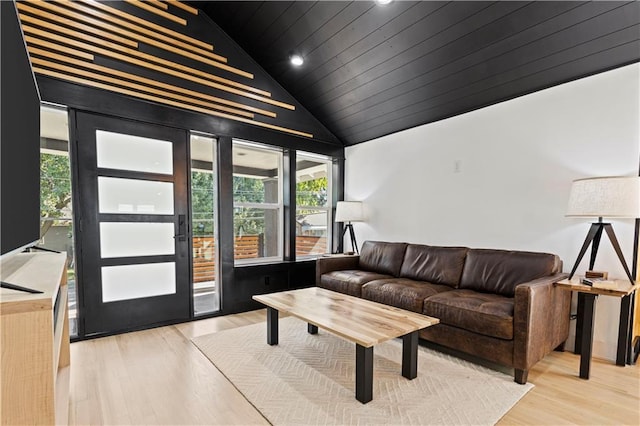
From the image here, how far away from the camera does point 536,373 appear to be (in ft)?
7.16

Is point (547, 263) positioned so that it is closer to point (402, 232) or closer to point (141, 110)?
point (402, 232)

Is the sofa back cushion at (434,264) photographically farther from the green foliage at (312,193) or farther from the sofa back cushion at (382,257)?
the green foliage at (312,193)

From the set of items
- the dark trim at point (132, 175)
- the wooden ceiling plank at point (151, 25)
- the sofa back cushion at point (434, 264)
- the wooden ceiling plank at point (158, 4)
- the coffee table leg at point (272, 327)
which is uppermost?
the wooden ceiling plank at point (158, 4)

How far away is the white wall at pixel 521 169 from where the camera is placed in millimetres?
2393

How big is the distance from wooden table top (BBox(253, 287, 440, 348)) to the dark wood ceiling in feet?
7.25

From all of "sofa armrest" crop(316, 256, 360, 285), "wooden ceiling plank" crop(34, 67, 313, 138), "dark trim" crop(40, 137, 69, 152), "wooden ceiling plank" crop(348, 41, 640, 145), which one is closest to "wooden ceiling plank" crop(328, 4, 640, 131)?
"wooden ceiling plank" crop(348, 41, 640, 145)

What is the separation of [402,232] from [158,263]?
2855mm

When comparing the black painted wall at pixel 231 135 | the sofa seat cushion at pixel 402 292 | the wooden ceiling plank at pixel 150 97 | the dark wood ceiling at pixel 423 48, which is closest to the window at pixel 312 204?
the black painted wall at pixel 231 135

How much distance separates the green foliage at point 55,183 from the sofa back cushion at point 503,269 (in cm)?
382

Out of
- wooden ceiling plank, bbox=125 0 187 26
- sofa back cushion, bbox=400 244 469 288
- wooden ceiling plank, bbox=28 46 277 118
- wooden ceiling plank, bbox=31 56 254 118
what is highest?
wooden ceiling plank, bbox=125 0 187 26

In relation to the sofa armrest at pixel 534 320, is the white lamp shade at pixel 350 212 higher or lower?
higher

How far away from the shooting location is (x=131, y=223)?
9.87 ft

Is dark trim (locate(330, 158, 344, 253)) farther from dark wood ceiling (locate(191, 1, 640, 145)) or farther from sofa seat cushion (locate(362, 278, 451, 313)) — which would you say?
sofa seat cushion (locate(362, 278, 451, 313))

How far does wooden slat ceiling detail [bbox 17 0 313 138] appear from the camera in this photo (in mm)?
2469
